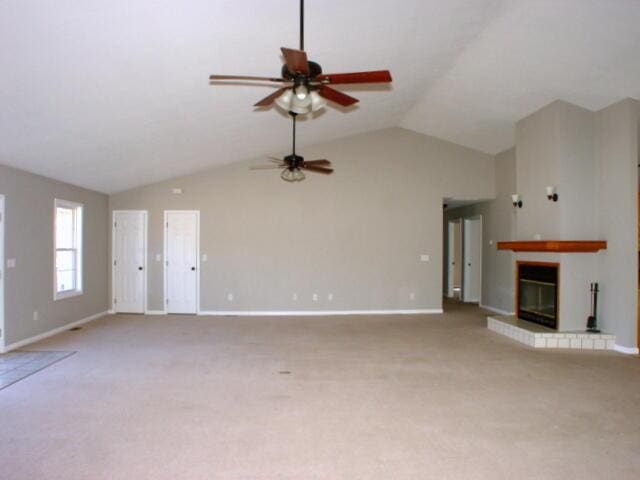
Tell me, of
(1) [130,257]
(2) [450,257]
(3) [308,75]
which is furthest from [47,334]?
(2) [450,257]

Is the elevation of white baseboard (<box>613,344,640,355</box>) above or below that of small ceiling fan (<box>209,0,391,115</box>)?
below

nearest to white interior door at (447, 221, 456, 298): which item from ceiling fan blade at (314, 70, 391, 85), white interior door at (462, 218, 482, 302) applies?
white interior door at (462, 218, 482, 302)

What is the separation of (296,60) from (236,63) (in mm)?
1803

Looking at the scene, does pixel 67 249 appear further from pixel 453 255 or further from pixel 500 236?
pixel 453 255

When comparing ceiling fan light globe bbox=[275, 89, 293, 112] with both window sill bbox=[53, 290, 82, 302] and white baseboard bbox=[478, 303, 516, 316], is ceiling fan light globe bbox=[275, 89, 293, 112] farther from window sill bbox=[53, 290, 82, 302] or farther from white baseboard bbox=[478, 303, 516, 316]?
white baseboard bbox=[478, 303, 516, 316]

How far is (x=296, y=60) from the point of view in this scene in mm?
2291

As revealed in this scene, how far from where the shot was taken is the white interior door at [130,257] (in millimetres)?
7496

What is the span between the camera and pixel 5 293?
4793mm

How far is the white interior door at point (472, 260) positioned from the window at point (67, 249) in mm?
7987

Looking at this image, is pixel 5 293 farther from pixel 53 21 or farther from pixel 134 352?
pixel 53 21

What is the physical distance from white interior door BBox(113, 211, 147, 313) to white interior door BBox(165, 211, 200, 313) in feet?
1.58

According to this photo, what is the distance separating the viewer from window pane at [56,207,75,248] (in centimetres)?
614

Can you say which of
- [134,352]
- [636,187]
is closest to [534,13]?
[636,187]

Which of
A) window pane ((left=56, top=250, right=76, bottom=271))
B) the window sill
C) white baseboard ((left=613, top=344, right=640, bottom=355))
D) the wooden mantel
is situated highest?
the wooden mantel
